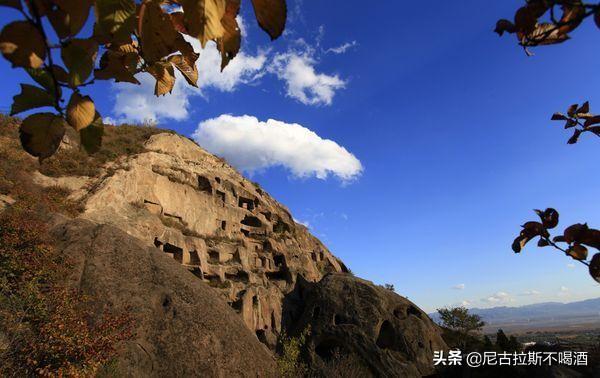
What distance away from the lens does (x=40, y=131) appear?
3.72ft

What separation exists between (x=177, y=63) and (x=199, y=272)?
22.9 m

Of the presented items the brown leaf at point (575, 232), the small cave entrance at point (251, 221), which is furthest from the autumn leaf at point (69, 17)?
the small cave entrance at point (251, 221)

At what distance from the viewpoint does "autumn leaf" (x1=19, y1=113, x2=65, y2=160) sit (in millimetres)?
1120

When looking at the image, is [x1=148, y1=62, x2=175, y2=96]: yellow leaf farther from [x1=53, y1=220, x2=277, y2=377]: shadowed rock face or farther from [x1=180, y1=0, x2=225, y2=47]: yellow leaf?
[x1=53, y1=220, x2=277, y2=377]: shadowed rock face

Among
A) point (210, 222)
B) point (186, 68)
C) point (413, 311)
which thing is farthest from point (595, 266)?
point (210, 222)

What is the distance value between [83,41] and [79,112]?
0.20 m

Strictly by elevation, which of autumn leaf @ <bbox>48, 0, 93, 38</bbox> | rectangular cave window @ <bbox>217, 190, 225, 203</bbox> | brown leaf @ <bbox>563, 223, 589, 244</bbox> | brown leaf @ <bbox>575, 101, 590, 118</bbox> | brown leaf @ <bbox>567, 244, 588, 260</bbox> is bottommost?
brown leaf @ <bbox>567, 244, 588, 260</bbox>

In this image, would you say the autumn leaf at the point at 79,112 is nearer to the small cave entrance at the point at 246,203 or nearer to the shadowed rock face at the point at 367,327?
the shadowed rock face at the point at 367,327

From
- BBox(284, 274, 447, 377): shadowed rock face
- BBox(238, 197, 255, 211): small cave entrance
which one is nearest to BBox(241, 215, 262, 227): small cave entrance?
BBox(238, 197, 255, 211): small cave entrance

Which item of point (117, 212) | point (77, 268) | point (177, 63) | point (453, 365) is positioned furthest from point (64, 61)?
point (117, 212)

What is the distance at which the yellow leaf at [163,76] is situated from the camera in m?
1.63

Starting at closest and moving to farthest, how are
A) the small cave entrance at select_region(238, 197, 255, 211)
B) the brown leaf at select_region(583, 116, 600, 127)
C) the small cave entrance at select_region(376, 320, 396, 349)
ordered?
the brown leaf at select_region(583, 116, 600, 127)
the small cave entrance at select_region(376, 320, 396, 349)
the small cave entrance at select_region(238, 197, 255, 211)

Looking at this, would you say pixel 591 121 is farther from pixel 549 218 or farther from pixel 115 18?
pixel 115 18

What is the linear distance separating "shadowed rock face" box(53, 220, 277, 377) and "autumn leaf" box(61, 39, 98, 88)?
11357mm
